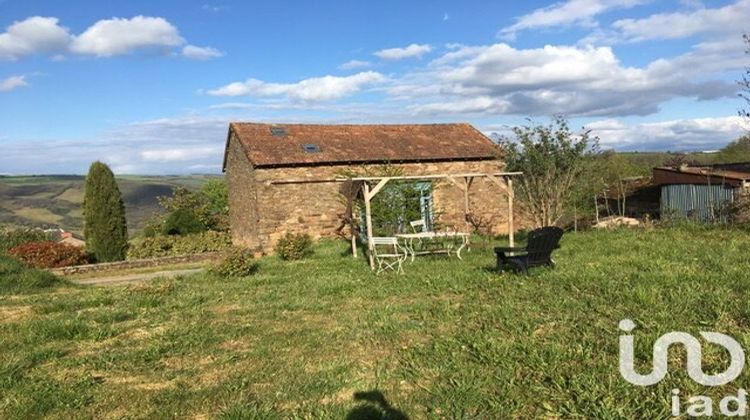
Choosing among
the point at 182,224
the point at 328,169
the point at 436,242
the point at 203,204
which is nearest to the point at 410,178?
the point at 436,242

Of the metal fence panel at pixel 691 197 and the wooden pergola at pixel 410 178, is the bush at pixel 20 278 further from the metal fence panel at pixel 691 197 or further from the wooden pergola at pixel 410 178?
the metal fence panel at pixel 691 197

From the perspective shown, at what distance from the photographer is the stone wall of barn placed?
17516 mm

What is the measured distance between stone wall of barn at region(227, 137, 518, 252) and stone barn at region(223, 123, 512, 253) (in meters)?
0.04

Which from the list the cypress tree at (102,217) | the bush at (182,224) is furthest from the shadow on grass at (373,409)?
the bush at (182,224)

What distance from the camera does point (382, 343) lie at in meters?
5.54

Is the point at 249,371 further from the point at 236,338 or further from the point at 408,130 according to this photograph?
the point at 408,130

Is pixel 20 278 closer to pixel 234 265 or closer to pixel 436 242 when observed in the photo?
pixel 234 265

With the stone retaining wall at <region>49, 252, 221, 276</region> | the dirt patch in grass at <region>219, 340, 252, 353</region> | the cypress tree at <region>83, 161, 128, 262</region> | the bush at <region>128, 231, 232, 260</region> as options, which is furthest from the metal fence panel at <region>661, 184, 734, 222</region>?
the cypress tree at <region>83, 161, 128, 262</region>

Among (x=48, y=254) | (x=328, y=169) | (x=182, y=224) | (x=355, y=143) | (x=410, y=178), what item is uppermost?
(x=355, y=143)

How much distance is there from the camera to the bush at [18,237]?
58.3 ft

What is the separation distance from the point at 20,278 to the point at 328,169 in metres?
9.93

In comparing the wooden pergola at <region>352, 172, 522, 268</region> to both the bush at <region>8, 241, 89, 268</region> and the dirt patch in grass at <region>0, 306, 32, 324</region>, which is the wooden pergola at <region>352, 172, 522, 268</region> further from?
the bush at <region>8, 241, 89, 268</region>

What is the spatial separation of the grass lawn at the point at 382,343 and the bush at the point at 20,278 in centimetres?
153

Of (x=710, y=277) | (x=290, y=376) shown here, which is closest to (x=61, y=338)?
(x=290, y=376)
